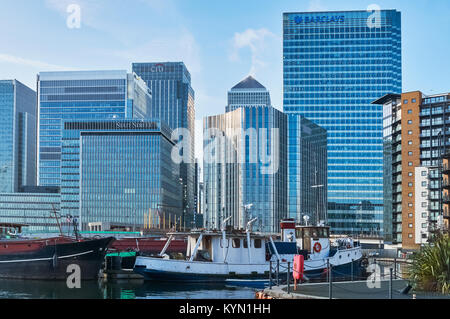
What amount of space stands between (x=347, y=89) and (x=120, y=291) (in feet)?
518

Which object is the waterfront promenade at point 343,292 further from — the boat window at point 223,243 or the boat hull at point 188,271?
the boat window at point 223,243

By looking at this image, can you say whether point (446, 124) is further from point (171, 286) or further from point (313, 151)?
point (171, 286)

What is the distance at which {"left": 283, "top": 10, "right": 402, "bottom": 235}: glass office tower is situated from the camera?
608 feet

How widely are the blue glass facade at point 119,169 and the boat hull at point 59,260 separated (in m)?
119

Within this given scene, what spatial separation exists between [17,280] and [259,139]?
278 ft

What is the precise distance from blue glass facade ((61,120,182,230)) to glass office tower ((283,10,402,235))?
47093 mm

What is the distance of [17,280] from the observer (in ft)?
167

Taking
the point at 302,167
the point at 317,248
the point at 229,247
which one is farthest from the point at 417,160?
the point at 229,247

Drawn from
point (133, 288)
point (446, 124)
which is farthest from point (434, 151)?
point (133, 288)

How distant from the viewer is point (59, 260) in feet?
167

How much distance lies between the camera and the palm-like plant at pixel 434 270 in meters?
24.2

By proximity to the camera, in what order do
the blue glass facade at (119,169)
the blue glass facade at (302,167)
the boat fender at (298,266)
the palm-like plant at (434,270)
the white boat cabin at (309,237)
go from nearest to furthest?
1. the palm-like plant at (434,270)
2. the boat fender at (298,266)
3. the white boat cabin at (309,237)
4. the blue glass facade at (302,167)
5. the blue glass facade at (119,169)

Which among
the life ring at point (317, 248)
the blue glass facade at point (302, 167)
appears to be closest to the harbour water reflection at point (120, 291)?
the life ring at point (317, 248)

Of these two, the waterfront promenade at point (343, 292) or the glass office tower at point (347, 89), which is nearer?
the waterfront promenade at point (343, 292)
